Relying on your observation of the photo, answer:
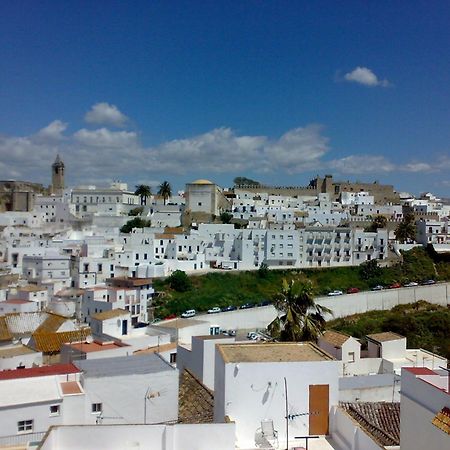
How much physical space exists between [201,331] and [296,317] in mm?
7219

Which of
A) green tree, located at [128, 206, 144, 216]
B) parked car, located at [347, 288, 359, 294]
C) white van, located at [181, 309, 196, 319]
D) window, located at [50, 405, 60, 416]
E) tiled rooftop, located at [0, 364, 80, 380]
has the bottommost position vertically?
white van, located at [181, 309, 196, 319]

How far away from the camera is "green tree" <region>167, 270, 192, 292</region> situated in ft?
137

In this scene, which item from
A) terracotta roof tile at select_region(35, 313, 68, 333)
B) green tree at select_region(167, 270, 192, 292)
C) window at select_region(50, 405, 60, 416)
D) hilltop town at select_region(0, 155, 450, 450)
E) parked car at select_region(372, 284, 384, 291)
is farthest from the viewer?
parked car at select_region(372, 284, 384, 291)

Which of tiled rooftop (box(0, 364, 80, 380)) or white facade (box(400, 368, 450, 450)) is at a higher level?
white facade (box(400, 368, 450, 450))

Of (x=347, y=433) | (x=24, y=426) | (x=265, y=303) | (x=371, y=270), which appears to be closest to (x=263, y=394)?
(x=347, y=433)

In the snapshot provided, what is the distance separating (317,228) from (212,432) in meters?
46.1

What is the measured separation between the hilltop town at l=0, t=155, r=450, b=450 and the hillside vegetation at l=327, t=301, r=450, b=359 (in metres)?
1.83

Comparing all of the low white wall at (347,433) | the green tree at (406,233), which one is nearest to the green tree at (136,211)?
the green tree at (406,233)

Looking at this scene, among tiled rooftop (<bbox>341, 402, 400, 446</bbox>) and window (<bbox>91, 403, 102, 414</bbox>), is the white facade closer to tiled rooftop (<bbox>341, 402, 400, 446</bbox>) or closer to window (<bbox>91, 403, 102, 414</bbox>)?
tiled rooftop (<bbox>341, 402, 400, 446</bbox>)

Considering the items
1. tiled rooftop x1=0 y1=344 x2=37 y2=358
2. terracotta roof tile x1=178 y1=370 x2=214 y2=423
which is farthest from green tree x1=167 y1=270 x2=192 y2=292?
terracotta roof tile x1=178 y1=370 x2=214 y2=423

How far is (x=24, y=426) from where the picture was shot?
11320 millimetres

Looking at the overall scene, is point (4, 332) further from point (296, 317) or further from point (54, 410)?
point (296, 317)

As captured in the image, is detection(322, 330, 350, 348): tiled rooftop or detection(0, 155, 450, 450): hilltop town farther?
Answer: detection(322, 330, 350, 348): tiled rooftop

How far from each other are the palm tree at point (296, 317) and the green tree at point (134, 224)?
41904 mm
